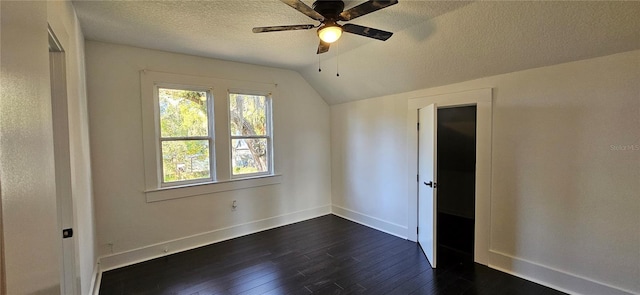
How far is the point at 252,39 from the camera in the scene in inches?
118

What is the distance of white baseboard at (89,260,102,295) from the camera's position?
8.20 feet

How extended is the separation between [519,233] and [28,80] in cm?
370

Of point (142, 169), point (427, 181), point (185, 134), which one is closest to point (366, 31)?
point (427, 181)

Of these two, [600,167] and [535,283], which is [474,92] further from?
[535,283]

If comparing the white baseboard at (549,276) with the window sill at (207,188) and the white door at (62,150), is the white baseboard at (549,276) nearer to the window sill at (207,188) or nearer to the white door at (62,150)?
the window sill at (207,188)

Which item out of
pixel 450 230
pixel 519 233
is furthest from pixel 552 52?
pixel 450 230

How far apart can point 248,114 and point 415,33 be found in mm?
2571

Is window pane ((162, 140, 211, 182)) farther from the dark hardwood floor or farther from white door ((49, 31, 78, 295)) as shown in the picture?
white door ((49, 31, 78, 295))

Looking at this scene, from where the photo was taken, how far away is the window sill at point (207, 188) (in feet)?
11.1

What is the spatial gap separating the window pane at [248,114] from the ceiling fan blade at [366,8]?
2435 mm

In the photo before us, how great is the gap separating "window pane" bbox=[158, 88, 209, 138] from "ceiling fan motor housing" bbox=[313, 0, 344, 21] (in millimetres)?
2300

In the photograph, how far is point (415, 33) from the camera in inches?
109

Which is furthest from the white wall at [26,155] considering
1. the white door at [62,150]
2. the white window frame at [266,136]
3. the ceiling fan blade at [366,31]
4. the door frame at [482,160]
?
the door frame at [482,160]

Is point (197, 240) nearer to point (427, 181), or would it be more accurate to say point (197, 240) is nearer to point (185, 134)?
point (185, 134)
